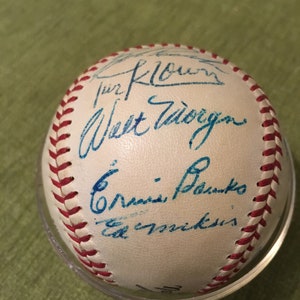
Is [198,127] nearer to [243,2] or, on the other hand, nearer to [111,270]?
[111,270]

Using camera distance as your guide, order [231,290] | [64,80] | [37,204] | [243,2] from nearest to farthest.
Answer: [231,290] → [37,204] → [64,80] → [243,2]

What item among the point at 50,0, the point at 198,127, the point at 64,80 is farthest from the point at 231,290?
the point at 50,0
